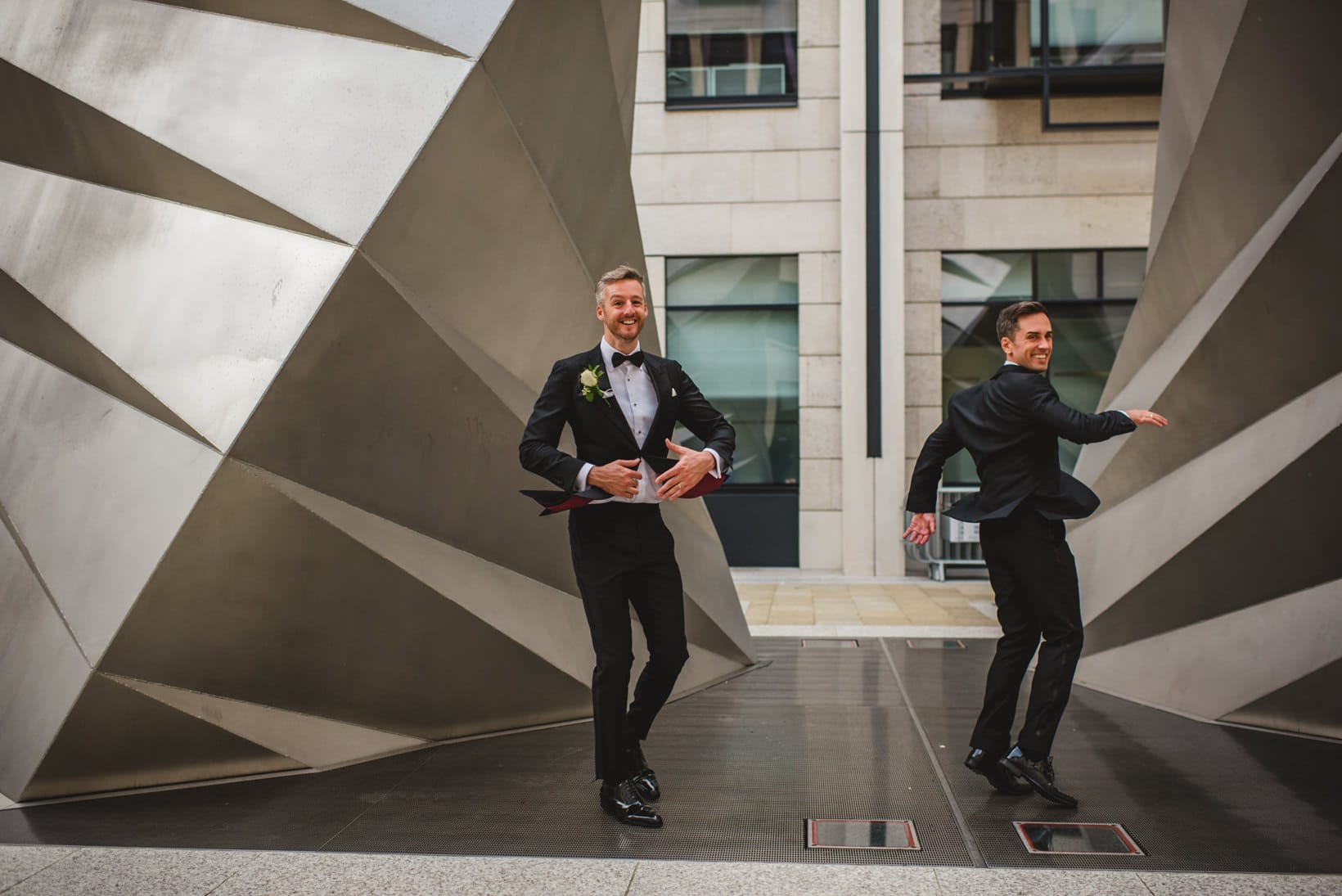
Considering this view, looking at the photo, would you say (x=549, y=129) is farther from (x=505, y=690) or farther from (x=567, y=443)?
(x=505, y=690)

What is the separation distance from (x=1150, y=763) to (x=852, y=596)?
7830 millimetres

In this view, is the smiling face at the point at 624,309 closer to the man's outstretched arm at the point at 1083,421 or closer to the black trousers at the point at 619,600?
the black trousers at the point at 619,600

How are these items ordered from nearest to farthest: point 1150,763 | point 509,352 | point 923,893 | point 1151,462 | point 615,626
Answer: point 923,893 → point 615,626 → point 1150,763 → point 509,352 → point 1151,462

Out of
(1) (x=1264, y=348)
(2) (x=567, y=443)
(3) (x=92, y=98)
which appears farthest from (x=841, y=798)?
(3) (x=92, y=98)

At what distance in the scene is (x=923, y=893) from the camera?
3414mm

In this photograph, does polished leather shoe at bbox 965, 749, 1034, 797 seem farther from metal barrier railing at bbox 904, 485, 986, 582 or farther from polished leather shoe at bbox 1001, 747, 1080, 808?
metal barrier railing at bbox 904, 485, 986, 582

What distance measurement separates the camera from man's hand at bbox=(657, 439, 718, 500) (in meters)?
4.16

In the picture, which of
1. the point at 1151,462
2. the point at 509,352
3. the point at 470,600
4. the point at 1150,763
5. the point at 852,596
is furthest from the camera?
the point at 852,596

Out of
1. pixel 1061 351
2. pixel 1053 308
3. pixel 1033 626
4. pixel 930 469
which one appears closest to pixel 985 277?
pixel 1053 308

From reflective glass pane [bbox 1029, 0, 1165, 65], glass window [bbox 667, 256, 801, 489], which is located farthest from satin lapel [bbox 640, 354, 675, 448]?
reflective glass pane [bbox 1029, 0, 1165, 65]

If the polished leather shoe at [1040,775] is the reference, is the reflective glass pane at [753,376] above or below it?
above

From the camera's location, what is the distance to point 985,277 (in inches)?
634

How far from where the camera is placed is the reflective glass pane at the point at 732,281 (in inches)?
646

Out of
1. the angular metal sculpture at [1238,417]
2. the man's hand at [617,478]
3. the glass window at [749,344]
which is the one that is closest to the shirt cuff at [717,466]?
the man's hand at [617,478]
